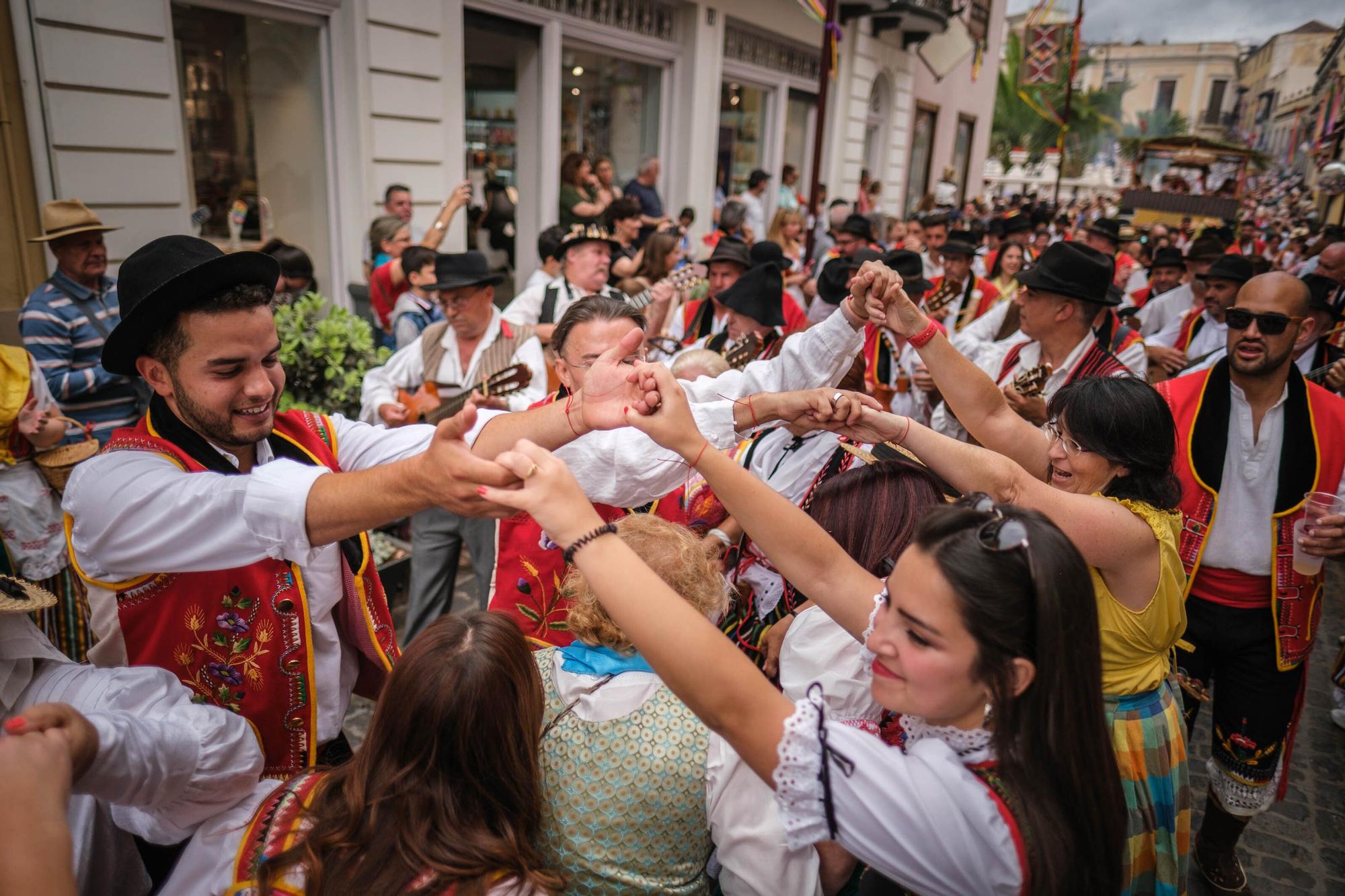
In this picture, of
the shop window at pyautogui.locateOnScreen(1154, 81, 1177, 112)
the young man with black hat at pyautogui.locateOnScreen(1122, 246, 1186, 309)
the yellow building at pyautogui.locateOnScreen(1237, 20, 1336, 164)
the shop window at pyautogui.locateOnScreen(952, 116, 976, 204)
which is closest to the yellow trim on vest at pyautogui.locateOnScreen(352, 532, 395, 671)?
the young man with black hat at pyautogui.locateOnScreen(1122, 246, 1186, 309)

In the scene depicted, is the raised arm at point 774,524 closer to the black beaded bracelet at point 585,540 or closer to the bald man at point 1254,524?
the black beaded bracelet at point 585,540

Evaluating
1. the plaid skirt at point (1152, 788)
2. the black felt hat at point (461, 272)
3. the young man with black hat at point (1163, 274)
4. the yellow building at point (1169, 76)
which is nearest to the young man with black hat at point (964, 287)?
the young man with black hat at point (1163, 274)

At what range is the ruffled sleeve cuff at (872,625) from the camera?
5.36 feet

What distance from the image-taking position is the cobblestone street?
3326 millimetres

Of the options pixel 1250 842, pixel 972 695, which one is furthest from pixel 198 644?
pixel 1250 842

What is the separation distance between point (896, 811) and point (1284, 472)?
2.67m

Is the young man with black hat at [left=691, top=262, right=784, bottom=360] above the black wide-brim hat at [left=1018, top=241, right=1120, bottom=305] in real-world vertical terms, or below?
below

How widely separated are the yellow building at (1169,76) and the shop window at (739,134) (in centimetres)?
6108

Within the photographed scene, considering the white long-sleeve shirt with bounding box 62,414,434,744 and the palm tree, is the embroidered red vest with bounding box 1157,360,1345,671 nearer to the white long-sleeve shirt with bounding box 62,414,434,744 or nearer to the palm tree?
the white long-sleeve shirt with bounding box 62,414,434,744

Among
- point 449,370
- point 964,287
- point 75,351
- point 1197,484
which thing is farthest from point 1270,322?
point 75,351

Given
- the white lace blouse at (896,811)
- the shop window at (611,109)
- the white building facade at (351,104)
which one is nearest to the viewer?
the white lace blouse at (896,811)

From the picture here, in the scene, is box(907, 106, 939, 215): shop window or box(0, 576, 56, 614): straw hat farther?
box(907, 106, 939, 215): shop window

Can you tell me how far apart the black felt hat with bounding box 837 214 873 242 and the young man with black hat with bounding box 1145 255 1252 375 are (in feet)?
11.8

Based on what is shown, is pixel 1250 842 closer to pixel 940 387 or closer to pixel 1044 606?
pixel 940 387
